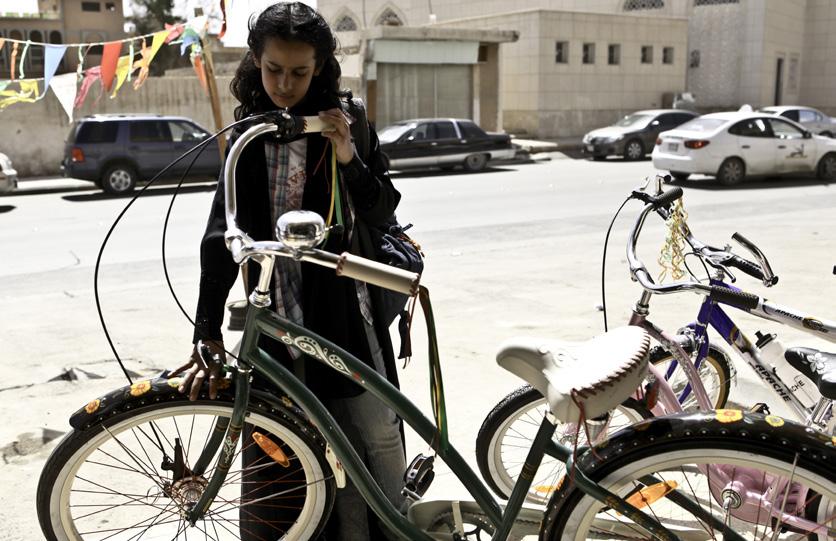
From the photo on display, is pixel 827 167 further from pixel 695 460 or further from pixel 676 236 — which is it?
pixel 695 460

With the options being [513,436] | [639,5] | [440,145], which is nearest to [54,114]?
[440,145]

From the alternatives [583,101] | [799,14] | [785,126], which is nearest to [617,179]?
[785,126]

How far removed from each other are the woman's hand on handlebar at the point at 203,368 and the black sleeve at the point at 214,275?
34 millimetres

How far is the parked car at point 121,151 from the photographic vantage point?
15.6 meters

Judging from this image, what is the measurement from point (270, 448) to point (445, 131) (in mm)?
17179

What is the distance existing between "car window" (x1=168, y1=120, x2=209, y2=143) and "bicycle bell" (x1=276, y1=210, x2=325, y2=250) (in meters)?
15.2

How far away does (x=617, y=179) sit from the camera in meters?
16.6

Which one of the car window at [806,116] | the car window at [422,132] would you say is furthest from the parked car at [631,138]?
the car window at [422,132]

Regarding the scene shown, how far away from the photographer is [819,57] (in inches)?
1500

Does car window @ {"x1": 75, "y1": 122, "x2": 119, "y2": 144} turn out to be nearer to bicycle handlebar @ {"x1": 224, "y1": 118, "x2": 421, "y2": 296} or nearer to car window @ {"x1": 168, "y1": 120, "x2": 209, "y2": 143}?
car window @ {"x1": 168, "y1": 120, "x2": 209, "y2": 143}

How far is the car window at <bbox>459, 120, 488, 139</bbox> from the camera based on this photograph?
19.4 meters

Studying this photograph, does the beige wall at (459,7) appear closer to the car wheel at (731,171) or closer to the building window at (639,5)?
the building window at (639,5)

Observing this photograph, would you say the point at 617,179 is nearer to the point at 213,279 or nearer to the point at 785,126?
the point at 785,126

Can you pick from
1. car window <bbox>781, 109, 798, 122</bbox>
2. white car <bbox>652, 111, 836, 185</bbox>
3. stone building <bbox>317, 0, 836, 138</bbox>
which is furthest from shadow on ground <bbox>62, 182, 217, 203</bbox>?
car window <bbox>781, 109, 798, 122</bbox>
